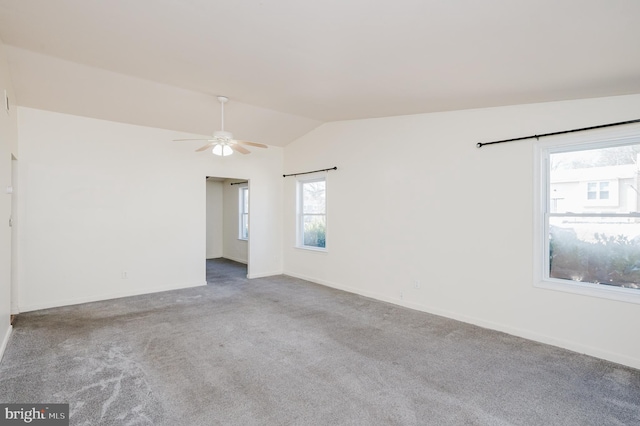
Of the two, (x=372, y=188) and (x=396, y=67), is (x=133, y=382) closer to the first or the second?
(x=396, y=67)

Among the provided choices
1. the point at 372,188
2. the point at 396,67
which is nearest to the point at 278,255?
the point at 372,188

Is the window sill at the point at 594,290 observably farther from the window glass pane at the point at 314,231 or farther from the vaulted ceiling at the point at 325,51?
the window glass pane at the point at 314,231

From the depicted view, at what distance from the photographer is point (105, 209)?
4.97 metres

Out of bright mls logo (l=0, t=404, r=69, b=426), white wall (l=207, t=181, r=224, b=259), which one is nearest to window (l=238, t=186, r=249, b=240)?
white wall (l=207, t=181, r=224, b=259)

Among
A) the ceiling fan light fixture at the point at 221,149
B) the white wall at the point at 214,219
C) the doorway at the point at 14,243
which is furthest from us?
the white wall at the point at 214,219

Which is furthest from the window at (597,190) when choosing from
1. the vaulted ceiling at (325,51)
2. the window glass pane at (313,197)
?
the window glass pane at (313,197)

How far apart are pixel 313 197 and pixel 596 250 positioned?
447 centimetres

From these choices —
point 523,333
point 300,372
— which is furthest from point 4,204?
point 523,333

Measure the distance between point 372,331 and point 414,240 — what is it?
152cm

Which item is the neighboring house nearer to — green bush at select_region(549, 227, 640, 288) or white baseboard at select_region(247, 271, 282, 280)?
green bush at select_region(549, 227, 640, 288)

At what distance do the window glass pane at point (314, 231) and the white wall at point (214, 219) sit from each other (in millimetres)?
3748

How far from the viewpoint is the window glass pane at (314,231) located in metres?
6.26

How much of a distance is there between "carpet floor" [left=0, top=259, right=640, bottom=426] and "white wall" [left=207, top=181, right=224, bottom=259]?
496cm

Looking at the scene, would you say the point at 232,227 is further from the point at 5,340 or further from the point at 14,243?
the point at 5,340
